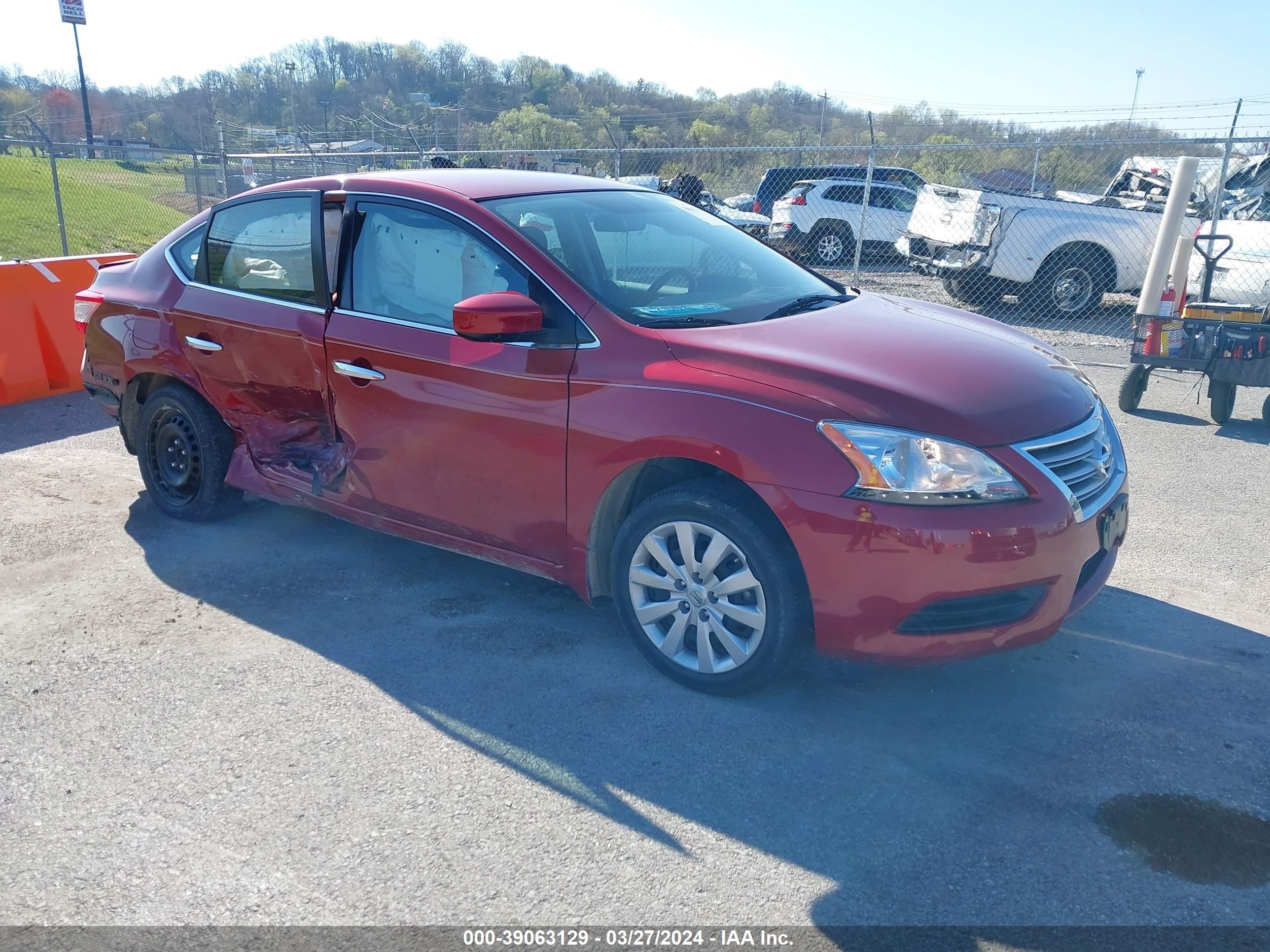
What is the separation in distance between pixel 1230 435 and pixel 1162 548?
8.94 feet

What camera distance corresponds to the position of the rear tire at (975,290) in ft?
42.1

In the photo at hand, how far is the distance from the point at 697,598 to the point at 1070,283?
33.8ft

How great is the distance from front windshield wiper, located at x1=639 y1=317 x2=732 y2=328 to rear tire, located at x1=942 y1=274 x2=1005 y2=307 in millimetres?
9708

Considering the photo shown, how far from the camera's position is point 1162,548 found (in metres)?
5.02

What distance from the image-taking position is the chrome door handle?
4.14 metres

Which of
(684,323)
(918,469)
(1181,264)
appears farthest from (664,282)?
(1181,264)

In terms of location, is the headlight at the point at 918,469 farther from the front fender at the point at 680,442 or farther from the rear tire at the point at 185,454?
the rear tire at the point at 185,454

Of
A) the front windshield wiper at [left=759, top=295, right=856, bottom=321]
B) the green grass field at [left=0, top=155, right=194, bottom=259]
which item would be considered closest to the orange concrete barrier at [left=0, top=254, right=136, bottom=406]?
the front windshield wiper at [left=759, top=295, right=856, bottom=321]

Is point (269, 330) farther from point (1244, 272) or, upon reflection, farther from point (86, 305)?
point (1244, 272)

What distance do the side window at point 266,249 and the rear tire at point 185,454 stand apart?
667 millimetres

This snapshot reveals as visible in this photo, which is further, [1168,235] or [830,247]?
[830,247]

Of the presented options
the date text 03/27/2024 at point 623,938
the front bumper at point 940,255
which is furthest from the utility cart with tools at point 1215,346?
the date text 03/27/2024 at point 623,938

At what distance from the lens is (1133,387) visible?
25.2 ft

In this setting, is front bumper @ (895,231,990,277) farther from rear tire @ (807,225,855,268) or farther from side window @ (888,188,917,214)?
side window @ (888,188,917,214)
